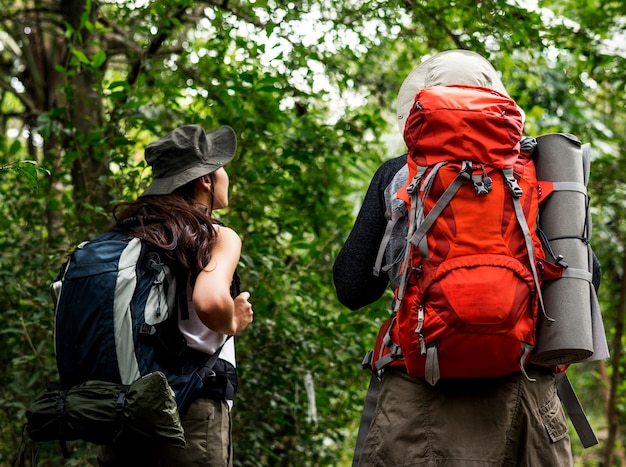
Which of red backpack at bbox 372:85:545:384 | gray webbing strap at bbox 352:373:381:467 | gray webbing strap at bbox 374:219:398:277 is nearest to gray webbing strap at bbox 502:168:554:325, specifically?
red backpack at bbox 372:85:545:384

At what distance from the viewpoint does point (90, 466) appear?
141 inches

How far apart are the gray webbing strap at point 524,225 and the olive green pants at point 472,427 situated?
28 cm

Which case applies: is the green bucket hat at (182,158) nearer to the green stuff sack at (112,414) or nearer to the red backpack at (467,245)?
the green stuff sack at (112,414)

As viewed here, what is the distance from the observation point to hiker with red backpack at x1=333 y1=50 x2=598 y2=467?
211cm

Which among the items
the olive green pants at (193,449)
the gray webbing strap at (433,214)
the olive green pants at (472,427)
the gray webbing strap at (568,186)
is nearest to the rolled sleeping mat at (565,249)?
the gray webbing strap at (568,186)

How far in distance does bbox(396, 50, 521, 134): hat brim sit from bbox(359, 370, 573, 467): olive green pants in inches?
34.8

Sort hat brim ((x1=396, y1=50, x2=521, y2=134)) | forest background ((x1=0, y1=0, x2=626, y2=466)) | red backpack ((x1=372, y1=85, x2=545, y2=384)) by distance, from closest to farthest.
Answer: red backpack ((x1=372, y1=85, x2=545, y2=384)), hat brim ((x1=396, y1=50, x2=521, y2=134)), forest background ((x1=0, y1=0, x2=626, y2=466))

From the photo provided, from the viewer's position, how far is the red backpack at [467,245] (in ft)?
6.86

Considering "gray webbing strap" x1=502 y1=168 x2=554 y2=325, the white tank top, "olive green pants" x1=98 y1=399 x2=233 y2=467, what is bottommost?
"olive green pants" x1=98 y1=399 x2=233 y2=467

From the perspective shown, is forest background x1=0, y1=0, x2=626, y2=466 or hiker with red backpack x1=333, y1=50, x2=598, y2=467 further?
forest background x1=0, y1=0, x2=626, y2=466

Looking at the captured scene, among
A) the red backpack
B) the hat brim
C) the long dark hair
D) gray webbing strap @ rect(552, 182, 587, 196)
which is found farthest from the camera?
the hat brim

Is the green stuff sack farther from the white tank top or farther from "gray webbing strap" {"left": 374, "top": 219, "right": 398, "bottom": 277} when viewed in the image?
"gray webbing strap" {"left": 374, "top": 219, "right": 398, "bottom": 277}

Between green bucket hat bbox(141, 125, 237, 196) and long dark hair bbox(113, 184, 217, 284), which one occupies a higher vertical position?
green bucket hat bbox(141, 125, 237, 196)

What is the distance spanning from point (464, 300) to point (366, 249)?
1.71 feet
